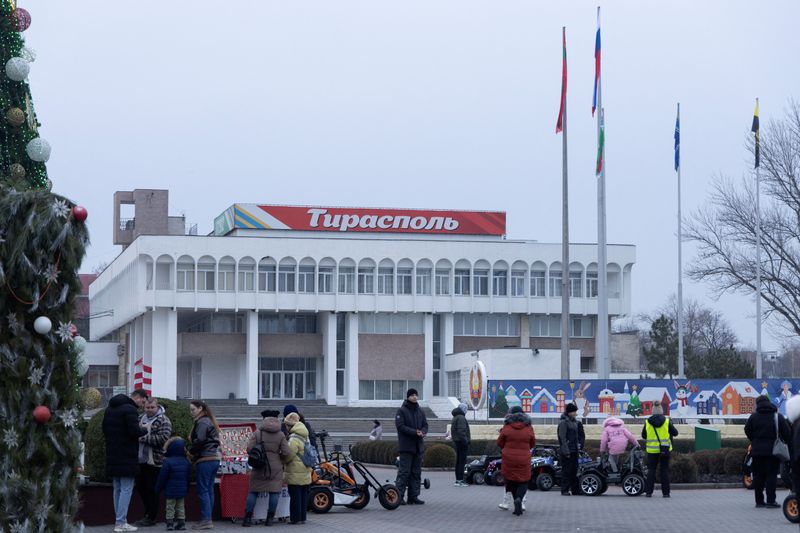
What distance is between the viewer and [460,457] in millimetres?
25719

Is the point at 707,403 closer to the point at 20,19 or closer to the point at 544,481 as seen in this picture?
the point at 544,481

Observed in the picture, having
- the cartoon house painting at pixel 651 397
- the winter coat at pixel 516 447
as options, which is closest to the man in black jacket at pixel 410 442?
the winter coat at pixel 516 447

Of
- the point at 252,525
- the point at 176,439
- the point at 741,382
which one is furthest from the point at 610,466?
the point at 741,382

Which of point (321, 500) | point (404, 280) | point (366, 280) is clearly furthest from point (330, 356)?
point (321, 500)

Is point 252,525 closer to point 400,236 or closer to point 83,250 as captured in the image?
point 83,250

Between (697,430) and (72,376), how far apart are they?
23210mm

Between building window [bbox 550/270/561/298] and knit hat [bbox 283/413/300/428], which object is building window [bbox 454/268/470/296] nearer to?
building window [bbox 550/270/561/298]

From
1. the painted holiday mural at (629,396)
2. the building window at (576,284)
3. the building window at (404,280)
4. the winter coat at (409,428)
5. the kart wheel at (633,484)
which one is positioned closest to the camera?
the winter coat at (409,428)

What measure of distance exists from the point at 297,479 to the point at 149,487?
2.08 metres

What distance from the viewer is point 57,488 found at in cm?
963

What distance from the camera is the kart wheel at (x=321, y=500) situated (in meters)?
18.9

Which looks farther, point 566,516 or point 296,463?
→ point 566,516

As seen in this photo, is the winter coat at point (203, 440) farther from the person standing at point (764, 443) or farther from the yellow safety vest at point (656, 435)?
the yellow safety vest at point (656, 435)

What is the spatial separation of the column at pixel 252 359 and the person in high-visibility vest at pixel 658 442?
52.1 m
